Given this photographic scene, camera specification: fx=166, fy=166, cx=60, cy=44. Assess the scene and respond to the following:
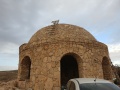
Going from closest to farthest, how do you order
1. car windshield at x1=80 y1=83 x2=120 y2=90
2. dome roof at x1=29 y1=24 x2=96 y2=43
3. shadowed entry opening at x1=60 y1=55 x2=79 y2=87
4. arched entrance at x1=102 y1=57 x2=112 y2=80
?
car windshield at x1=80 y1=83 x2=120 y2=90, dome roof at x1=29 y1=24 x2=96 y2=43, arched entrance at x1=102 y1=57 x2=112 y2=80, shadowed entry opening at x1=60 y1=55 x2=79 y2=87

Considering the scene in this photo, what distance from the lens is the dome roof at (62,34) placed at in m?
10.7

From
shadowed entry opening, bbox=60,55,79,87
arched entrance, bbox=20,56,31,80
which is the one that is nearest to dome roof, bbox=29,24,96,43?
arched entrance, bbox=20,56,31,80

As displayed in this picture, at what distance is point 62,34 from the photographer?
11.4 meters

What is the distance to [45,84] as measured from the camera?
32.3 feet

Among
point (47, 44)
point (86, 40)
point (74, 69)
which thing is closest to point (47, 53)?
point (47, 44)

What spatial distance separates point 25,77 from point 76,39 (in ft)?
16.0

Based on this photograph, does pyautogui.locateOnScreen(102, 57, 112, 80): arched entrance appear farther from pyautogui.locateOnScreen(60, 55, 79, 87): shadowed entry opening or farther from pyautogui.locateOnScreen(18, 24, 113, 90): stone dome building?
pyautogui.locateOnScreen(60, 55, 79, 87): shadowed entry opening

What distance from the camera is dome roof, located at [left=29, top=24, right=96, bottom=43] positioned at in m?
10.7

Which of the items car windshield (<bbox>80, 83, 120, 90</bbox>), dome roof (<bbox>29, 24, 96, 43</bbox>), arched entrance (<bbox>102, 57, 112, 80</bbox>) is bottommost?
car windshield (<bbox>80, 83, 120, 90</bbox>)

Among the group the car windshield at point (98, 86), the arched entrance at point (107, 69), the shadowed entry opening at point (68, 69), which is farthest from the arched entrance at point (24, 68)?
the car windshield at point (98, 86)

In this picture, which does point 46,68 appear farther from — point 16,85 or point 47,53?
point 16,85

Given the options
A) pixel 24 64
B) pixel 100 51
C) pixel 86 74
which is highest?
pixel 100 51

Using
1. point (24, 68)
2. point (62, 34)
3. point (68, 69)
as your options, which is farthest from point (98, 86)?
point (68, 69)

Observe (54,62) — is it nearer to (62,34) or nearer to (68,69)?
(62,34)
